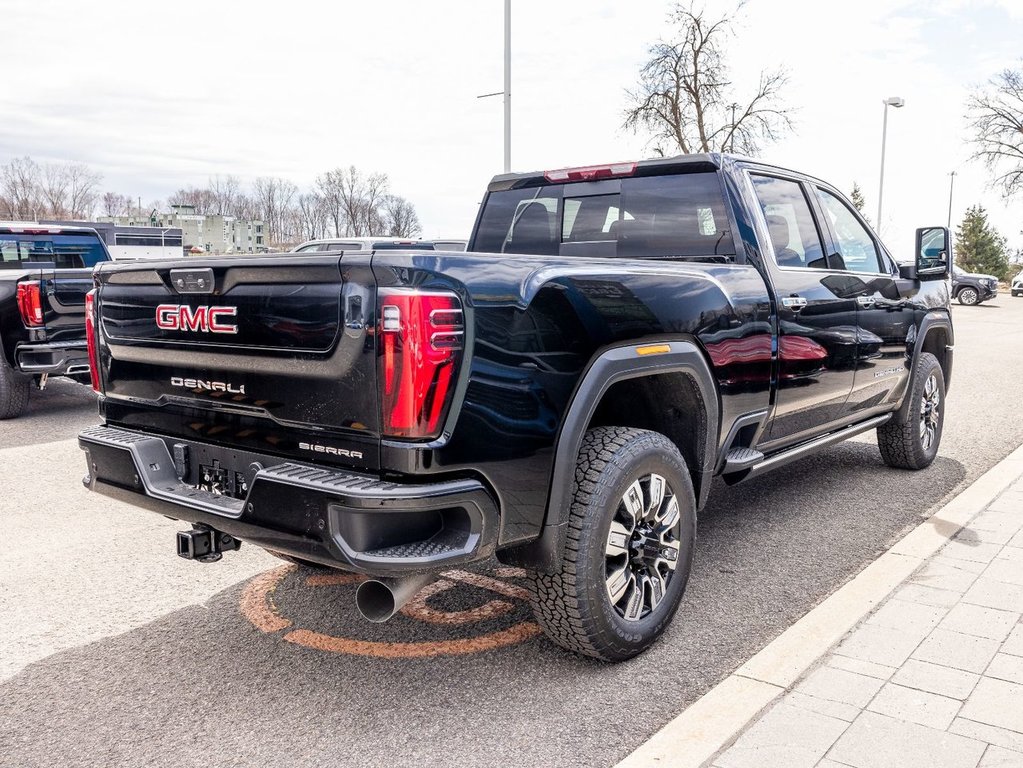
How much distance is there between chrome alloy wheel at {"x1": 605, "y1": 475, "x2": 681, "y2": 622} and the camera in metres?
3.24

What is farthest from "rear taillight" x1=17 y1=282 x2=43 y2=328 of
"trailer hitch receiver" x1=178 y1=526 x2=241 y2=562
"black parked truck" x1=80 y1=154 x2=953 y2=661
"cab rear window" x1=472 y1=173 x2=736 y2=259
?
"trailer hitch receiver" x1=178 y1=526 x2=241 y2=562

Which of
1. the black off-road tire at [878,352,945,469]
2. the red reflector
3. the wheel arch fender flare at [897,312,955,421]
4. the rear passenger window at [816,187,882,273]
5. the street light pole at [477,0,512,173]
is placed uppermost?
the street light pole at [477,0,512,173]

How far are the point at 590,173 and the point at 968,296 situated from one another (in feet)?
103

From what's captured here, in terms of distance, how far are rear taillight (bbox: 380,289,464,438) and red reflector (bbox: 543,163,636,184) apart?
2226mm

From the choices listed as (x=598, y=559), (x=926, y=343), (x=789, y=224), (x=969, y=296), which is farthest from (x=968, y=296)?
(x=598, y=559)

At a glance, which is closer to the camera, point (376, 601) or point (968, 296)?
point (376, 601)

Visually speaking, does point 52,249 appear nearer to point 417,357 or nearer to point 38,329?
point 38,329

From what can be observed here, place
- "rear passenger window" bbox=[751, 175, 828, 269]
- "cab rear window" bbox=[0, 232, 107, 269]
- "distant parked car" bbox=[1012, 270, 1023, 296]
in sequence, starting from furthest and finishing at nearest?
"distant parked car" bbox=[1012, 270, 1023, 296]
"cab rear window" bbox=[0, 232, 107, 269]
"rear passenger window" bbox=[751, 175, 828, 269]

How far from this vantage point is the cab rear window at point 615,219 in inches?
172

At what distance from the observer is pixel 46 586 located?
4180 millimetres

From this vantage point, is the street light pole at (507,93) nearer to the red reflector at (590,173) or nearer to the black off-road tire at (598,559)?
the red reflector at (590,173)

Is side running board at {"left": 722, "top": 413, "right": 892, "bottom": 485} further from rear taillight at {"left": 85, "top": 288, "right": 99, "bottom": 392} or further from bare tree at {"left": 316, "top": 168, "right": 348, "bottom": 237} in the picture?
bare tree at {"left": 316, "top": 168, "right": 348, "bottom": 237}

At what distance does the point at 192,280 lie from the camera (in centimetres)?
309

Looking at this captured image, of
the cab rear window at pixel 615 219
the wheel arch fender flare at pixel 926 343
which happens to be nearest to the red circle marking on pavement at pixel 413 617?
the cab rear window at pixel 615 219
